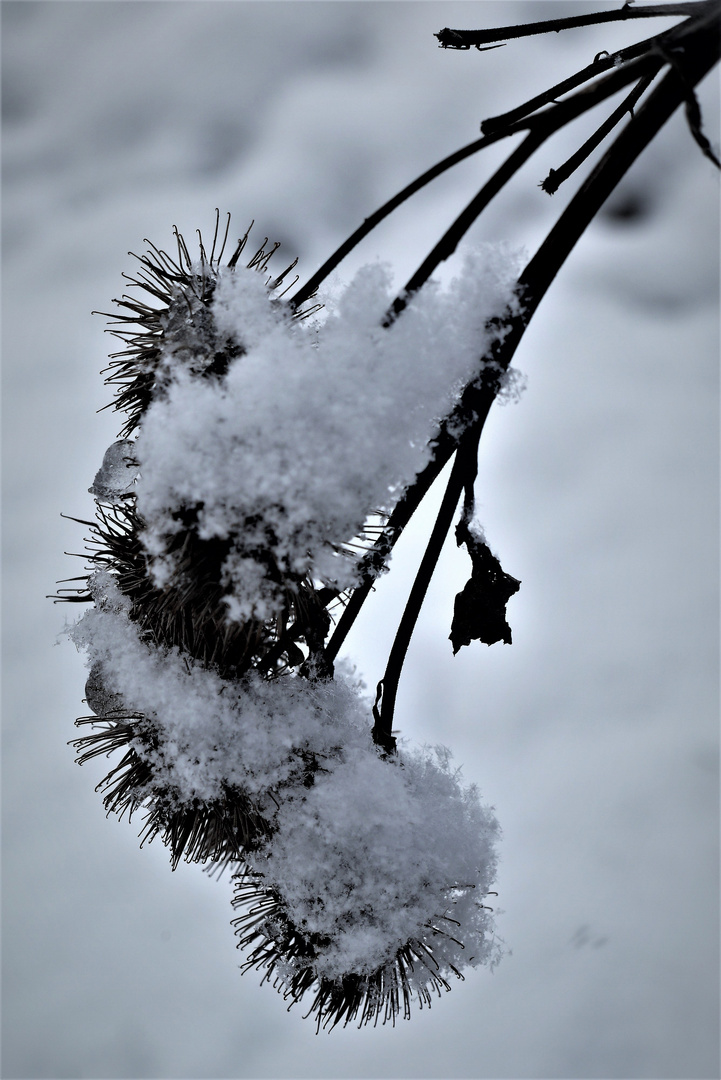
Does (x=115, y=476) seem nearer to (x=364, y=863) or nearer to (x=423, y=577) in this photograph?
(x=423, y=577)

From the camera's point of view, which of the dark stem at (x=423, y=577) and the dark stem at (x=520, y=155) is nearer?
the dark stem at (x=520, y=155)

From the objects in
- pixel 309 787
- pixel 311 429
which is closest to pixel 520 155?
pixel 311 429

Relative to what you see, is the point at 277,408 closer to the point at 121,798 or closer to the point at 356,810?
the point at 356,810

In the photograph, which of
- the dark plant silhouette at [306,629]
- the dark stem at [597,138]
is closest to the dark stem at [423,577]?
the dark plant silhouette at [306,629]

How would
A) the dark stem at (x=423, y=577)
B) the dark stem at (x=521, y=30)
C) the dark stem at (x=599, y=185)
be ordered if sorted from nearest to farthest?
1. the dark stem at (x=599, y=185)
2. the dark stem at (x=423, y=577)
3. the dark stem at (x=521, y=30)

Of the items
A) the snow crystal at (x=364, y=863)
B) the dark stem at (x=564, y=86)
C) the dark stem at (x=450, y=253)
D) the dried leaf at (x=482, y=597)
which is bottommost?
the snow crystal at (x=364, y=863)

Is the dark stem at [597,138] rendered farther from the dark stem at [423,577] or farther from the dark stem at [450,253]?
the dark stem at [423,577]

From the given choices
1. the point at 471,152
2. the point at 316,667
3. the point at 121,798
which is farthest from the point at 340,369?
the point at 121,798

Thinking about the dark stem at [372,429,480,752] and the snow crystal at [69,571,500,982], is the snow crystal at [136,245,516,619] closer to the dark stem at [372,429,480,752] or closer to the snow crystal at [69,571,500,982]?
the dark stem at [372,429,480,752]

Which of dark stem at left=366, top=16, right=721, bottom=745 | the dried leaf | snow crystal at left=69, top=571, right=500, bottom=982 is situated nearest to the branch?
dark stem at left=366, top=16, right=721, bottom=745
